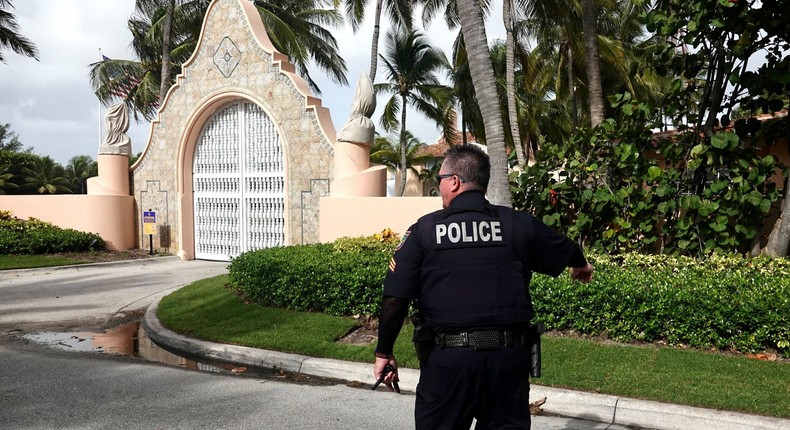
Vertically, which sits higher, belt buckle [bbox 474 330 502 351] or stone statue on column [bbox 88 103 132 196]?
stone statue on column [bbox 88 103 132 196]

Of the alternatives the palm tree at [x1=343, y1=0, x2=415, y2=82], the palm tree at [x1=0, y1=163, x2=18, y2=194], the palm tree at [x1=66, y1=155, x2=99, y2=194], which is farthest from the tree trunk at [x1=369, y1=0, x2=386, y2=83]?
the palm tree at [x1=66, y1=155, x2=99, y2=194]

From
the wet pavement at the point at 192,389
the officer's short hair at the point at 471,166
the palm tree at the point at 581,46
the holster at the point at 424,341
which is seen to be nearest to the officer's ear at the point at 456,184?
the officer's short hair at the point at 471,166

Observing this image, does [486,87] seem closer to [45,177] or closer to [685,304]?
[685,304]

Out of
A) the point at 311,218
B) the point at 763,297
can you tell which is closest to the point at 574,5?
the point at 311,218

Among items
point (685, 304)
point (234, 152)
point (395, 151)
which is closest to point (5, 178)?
point (395, 151)

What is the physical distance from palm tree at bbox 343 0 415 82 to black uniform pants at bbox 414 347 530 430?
66.0ft

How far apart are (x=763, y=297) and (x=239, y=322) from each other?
589 centimetres

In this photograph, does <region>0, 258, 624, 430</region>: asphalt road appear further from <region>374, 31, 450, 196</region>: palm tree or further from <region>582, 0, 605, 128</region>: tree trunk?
<region>374, 31, 450, 196</region>: palm tree

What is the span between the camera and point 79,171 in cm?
5100

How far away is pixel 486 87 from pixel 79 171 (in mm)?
50706

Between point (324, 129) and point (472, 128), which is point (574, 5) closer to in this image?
point (324, 129)

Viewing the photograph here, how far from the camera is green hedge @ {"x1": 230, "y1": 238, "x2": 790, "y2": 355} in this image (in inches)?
229

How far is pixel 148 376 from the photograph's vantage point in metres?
6.00

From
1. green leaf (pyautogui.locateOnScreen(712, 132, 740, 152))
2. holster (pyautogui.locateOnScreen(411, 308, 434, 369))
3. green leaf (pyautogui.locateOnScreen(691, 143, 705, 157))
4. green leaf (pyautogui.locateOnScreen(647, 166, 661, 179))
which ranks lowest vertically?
holster (pyautogui.locateOnScreen(411, 308, 434, 369))
